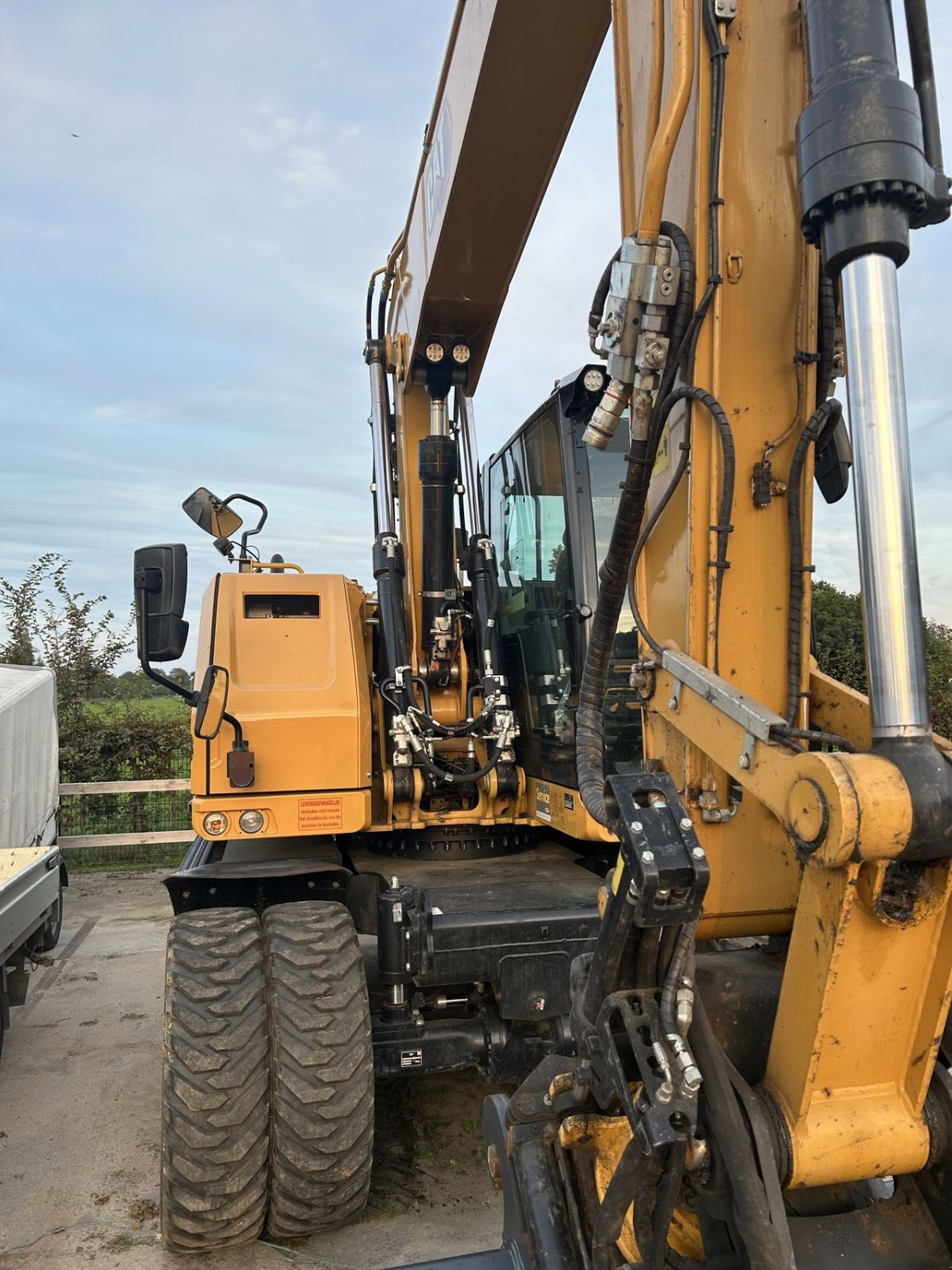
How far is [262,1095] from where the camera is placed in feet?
9.49

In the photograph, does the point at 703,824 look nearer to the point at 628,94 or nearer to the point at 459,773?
the point at 628,94

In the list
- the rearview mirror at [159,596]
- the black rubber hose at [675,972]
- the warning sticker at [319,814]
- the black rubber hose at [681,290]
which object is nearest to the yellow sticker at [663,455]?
the black rubber hose at [681,290]

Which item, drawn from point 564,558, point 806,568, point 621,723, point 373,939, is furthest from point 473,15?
point 373,939

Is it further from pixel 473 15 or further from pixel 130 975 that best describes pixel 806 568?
pixel 130 975

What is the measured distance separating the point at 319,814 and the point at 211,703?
0.62 m

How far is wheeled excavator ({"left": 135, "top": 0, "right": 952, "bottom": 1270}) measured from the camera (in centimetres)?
148

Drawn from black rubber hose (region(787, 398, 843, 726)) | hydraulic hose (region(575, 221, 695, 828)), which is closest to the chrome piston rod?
black rubber hose (region(787, 398, 843, 726))

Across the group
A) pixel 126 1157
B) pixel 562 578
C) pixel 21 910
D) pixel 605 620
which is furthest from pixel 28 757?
pixel 605 620

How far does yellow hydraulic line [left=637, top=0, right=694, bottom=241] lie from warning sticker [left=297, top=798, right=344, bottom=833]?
2.45 metres

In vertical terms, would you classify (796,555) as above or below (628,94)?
below

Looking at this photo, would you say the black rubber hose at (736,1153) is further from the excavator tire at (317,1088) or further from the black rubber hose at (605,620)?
the excavator tire at (317,1088)

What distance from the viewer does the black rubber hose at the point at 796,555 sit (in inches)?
72.7

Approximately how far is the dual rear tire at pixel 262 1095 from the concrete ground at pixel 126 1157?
21cm

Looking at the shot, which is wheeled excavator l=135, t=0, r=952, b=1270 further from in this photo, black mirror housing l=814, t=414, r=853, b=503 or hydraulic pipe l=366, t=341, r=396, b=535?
hydraulic pipe l=366, t=341, r=396, b=535
